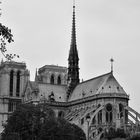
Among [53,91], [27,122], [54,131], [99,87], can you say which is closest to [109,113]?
[99,87]

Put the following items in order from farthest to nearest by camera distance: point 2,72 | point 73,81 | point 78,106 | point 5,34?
point 2,72, point 73,81, point 78,106, point 5,34

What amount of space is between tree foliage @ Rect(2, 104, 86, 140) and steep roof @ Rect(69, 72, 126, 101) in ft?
105

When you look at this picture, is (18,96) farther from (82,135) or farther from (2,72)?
(82,135)

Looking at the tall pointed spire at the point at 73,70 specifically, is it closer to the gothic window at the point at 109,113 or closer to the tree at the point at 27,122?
the gothic window at the point at 109,113

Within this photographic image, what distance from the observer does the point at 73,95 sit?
113688 mm

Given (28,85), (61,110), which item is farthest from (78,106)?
(28,85)

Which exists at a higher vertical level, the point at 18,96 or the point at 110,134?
the point at 18,96

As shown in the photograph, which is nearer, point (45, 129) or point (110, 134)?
point (45, 129)

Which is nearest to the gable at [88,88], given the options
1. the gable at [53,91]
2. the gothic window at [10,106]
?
the gable at [53,91]

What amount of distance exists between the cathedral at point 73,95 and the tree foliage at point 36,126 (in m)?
12.3

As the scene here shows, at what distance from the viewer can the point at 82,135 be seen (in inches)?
3130

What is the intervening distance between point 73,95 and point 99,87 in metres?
12.6

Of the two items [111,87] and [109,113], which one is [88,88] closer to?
[111,87]

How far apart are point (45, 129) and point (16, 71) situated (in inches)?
2775
